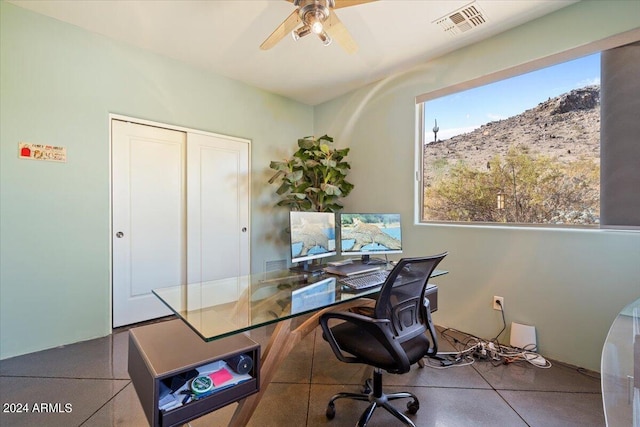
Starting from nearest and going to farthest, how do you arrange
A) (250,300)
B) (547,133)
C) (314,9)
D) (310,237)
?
(250,300), (314,9), (310,237), (547,133)

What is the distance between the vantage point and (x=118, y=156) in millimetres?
2689

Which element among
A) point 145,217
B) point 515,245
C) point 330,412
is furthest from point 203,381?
point 515,245

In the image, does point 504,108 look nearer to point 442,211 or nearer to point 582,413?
point 442,211

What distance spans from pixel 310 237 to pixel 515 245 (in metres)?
1.75

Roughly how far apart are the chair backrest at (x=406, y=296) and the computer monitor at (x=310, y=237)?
2.56ft

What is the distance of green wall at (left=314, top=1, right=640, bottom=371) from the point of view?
1952 mm

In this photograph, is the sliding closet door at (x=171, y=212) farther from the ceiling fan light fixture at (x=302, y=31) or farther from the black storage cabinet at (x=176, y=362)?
the ceiling fan light fixture at (x=302, y=31)

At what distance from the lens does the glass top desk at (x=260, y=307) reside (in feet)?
3.98

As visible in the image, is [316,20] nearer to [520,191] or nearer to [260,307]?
[260,307]

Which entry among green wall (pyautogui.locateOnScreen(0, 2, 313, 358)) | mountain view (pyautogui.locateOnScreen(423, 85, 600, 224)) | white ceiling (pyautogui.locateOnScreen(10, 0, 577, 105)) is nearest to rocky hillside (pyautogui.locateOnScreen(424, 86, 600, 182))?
mountain view (pyautogui.locateOnScreen(423, 85, 600, 224))

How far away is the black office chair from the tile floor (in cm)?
13

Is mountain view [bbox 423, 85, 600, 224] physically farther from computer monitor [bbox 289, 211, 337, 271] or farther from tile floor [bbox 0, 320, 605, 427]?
computer monitor [bbox 289, 211, 337, 271]

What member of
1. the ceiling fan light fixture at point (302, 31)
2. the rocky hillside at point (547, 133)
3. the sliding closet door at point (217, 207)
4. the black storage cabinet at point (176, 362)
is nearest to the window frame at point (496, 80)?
the rocky hillside at point (547, 133)

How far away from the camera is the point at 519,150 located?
7.98 ft
